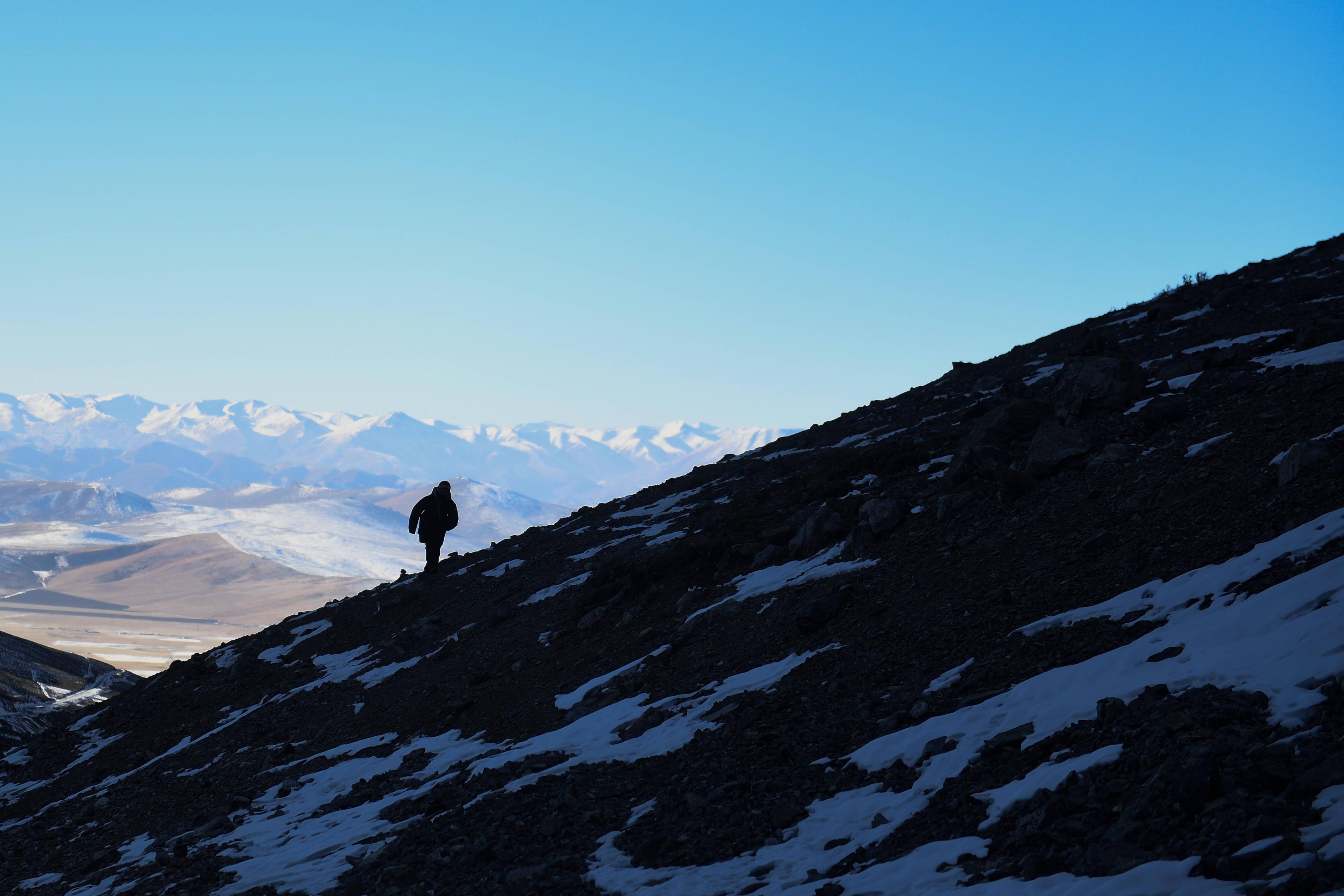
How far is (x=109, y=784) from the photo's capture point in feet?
50.5

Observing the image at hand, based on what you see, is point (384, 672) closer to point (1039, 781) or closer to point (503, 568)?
point (503, 568)

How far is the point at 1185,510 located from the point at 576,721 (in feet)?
24.1

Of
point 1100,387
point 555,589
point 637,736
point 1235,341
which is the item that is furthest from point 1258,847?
point 1235,341

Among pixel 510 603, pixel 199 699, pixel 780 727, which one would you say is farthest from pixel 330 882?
pixel 199 699

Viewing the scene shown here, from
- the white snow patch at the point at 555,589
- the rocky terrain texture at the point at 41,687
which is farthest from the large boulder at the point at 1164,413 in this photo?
the rocky terrain texture at the point at 41,687

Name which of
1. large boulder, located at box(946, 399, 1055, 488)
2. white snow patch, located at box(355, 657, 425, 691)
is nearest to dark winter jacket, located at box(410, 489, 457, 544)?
white snow patch, located at box(355, 657, 425, 691)

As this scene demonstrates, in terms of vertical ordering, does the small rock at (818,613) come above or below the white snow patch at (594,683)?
above

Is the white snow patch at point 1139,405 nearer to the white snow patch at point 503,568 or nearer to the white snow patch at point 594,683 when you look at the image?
the white snow patch at point 594,683

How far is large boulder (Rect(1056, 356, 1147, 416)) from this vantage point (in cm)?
1567

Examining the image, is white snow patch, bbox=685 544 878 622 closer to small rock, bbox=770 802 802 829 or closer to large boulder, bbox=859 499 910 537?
large boulder, bbox=859 499 910 537

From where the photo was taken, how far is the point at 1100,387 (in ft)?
51.9

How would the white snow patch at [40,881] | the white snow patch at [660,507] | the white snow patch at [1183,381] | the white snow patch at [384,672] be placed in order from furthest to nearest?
the white snow patch at [660,507]
the white snow patch at [384,672]
the white snow patch at [1183,381]
the white snow patch at [40,881]

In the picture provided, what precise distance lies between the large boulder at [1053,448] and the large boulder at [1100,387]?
1464 mm

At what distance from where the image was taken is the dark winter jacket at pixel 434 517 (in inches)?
907
